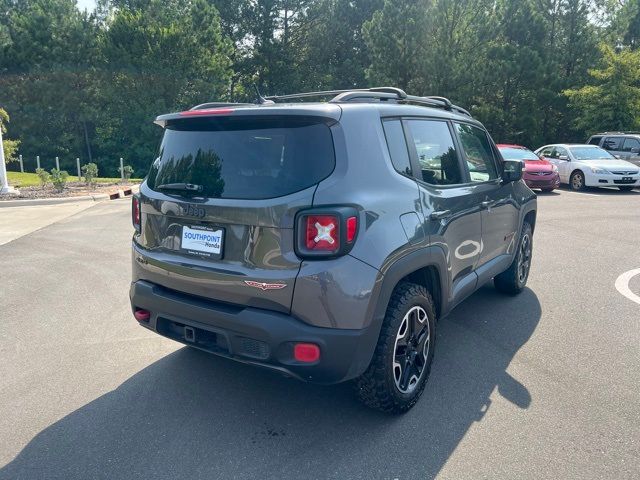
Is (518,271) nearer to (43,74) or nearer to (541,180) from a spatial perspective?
(541,180)

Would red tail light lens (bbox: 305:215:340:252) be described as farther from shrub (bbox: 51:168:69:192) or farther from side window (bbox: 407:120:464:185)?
shrub (bbox: 51:168:69:192)

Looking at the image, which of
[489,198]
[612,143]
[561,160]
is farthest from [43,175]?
[612,143]

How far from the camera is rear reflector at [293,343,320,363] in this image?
2684 mm

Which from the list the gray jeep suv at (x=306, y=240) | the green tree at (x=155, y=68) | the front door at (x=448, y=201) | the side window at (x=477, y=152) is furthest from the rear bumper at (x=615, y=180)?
the green tree at (x=155, y=68)

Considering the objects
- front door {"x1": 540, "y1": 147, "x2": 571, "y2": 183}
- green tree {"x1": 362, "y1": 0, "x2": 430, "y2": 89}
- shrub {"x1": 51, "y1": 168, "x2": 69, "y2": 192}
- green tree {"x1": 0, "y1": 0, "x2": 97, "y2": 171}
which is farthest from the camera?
green tree {"x1": 0, "y1": 0, "x2": 97, "y2": 171}

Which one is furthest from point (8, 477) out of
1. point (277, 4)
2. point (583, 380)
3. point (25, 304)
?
point (277, 4)

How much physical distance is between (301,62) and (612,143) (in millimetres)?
24965

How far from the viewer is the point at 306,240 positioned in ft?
8.76

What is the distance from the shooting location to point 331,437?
2951mm

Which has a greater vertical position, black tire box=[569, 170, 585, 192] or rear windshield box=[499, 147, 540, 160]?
rear windshield box=[499, 147, 540, 160]

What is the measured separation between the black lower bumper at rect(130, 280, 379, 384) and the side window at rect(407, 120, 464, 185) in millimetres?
1262

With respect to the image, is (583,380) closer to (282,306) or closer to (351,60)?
(282,306)

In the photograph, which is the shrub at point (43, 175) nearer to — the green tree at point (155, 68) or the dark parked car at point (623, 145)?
the green tree at point (155, 68)

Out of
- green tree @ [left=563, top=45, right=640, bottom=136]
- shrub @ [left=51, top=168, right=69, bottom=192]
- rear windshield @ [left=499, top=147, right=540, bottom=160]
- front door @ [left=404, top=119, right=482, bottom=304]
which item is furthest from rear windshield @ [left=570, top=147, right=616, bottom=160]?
shrub @ [left=51, top=168, right=69, bottom=192]
